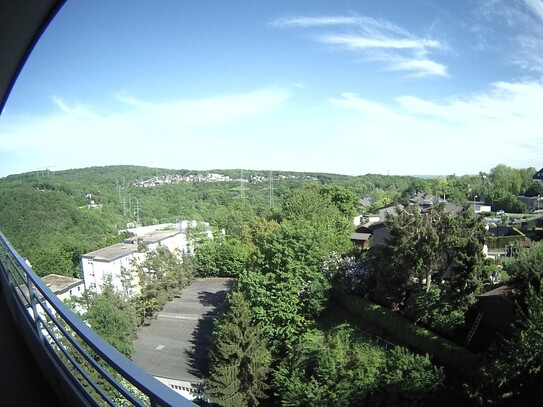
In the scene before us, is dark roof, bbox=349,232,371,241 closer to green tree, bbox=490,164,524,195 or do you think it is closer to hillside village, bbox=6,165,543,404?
hillside village, bbox=6,165,543,404

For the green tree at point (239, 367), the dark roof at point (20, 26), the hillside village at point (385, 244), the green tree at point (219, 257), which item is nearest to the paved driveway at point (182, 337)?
the hillside village at point (385, 244)

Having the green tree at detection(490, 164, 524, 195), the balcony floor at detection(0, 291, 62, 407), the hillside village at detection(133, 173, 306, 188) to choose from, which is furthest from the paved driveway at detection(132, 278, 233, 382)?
the hillside village at detection(133, 173, 306, 188)

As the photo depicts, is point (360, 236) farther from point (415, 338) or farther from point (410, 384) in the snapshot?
point (410, 384)

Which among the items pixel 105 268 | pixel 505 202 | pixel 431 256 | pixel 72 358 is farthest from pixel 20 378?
pixel 505 202

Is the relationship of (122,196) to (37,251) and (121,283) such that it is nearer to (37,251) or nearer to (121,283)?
(37,251)

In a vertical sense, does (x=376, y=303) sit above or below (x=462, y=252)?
below

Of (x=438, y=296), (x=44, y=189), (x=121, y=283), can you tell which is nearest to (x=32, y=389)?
(x=438, y=296)
